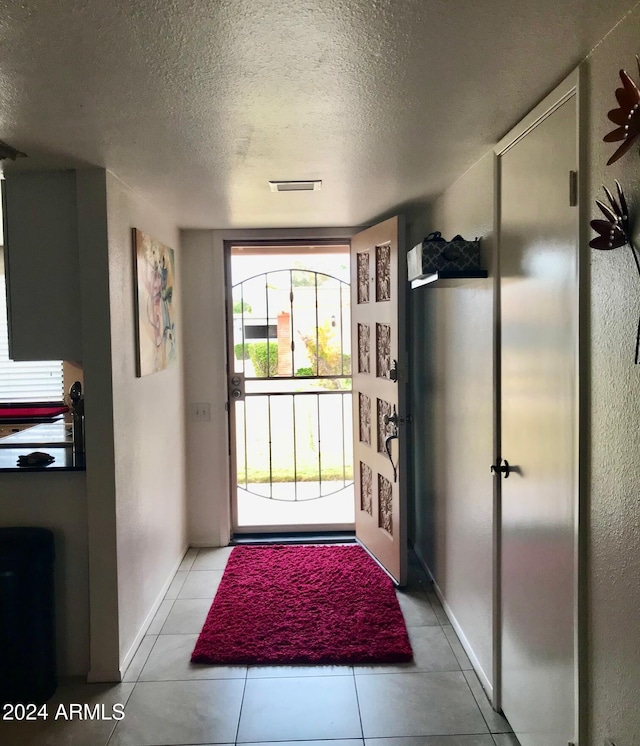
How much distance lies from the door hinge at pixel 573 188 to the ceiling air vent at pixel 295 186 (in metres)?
1.32

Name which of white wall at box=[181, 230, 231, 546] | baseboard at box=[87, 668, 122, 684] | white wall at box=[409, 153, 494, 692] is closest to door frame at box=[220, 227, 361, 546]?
white wall at box=[181, 230, 231, 546]

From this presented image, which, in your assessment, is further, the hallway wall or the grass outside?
the grass outside

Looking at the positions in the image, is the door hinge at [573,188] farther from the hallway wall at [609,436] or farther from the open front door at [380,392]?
the open front door at [380,392]

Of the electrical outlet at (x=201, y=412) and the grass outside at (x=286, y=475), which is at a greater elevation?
the electrical outlet at (x=201, y=412)

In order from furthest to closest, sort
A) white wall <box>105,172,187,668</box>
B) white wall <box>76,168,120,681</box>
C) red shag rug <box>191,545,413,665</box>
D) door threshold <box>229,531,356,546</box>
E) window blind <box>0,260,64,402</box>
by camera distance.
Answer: window blind <box>0,260,64,402</box>
door threshold <box>229,531,356,546</box>
red shag rug <box>191,545,413,665</box>
white wall <box>105,172,187,668</box>
white wall <box>76,168,120,681</box>

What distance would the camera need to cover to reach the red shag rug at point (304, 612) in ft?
8.55

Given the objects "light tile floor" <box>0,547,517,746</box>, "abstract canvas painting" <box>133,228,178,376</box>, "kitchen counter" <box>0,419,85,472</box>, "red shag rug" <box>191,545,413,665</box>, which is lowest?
"light tile floor" <box>0,547,517,746</box>

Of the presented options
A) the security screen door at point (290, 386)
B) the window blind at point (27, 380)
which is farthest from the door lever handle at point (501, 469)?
the window blind at point (27, 380)

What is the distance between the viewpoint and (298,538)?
4.09 metres

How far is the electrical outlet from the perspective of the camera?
3955 mm

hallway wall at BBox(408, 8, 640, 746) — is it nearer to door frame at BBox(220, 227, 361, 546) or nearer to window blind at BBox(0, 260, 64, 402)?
door frame at BBox(220, 227, 361, 546)

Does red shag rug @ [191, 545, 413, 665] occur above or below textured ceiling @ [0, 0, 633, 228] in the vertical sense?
below

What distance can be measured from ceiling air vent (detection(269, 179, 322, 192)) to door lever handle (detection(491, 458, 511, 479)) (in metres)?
1.42

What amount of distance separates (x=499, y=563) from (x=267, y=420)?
2.77 meters
